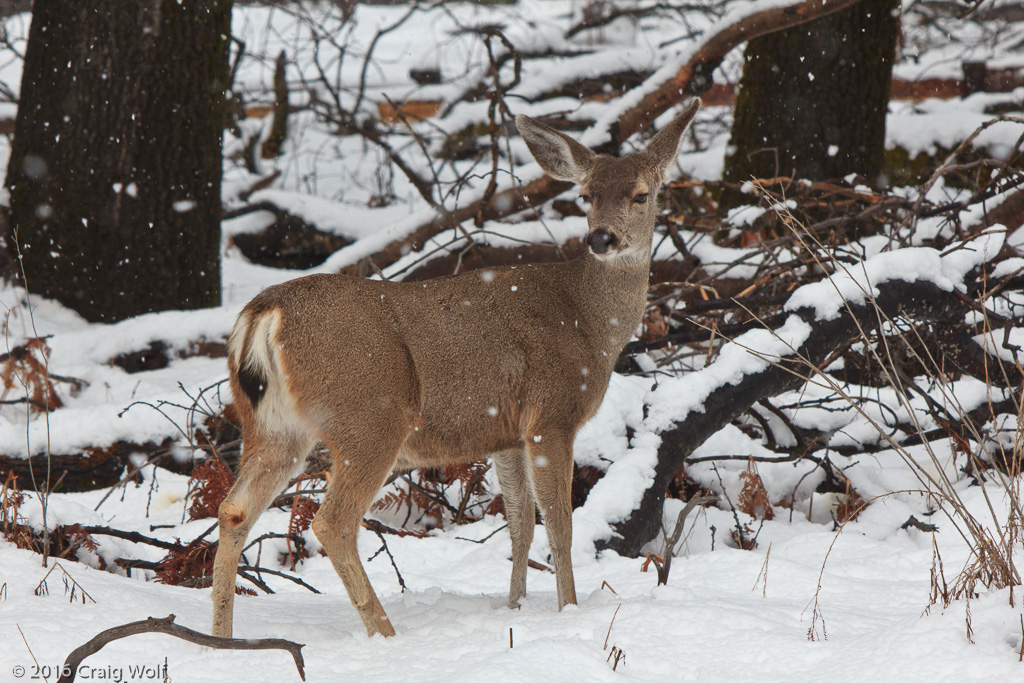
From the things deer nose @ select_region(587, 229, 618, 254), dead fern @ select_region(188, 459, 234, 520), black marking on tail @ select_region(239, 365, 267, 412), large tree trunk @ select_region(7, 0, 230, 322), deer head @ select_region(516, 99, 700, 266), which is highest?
large tree trunk @ select_region(7, 0, 230, 322)

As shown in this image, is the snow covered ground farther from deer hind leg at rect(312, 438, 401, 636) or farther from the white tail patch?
the white tail patch

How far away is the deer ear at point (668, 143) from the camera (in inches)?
160

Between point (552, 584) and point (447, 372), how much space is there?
1318mm

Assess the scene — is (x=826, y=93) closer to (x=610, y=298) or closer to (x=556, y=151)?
(x=556, y=151)

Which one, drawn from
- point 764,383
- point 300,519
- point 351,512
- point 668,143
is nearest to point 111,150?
point 300,519

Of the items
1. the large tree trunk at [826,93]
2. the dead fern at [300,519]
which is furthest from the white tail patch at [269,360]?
the large tree trunk at [826,93]

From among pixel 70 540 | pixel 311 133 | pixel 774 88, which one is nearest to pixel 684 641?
pixel 70 540

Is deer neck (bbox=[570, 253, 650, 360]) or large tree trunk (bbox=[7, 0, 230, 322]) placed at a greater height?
large tree trunk (bbox=[7, 0, 230, 322])

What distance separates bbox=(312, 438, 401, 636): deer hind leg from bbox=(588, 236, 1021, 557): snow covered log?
5.12 ft

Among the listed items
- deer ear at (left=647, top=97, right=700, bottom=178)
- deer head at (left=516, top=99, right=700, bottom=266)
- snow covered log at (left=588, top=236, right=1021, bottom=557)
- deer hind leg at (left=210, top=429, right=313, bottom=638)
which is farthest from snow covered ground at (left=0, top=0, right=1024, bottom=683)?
deer ear at (left=647, top=97, right=700, bottom=178)

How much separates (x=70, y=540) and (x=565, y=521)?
2008 mm

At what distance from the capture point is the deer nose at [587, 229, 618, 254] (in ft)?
11.9

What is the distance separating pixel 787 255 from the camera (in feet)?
23.4

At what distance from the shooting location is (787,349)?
4496 mm
